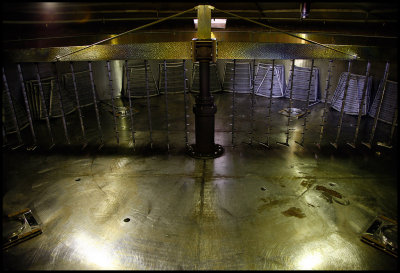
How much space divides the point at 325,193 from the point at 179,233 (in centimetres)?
187

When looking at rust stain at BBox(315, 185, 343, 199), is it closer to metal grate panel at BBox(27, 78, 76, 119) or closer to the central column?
the central column

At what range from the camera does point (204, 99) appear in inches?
167

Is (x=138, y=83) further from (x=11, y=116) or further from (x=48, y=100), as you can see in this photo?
(x=11, y=116)

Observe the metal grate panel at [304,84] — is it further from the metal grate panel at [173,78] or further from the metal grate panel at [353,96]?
the metal grate panel at [173,78]

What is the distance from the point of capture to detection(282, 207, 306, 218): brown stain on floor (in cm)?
323

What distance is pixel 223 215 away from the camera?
10.7 ft

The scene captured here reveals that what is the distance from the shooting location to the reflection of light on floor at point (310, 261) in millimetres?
2578

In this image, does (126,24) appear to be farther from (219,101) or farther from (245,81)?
(245,81)

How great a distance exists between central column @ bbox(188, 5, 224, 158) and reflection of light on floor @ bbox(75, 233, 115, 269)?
207 centimetres

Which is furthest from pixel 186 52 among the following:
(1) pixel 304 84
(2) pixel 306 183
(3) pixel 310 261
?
(1) pixel 304 84

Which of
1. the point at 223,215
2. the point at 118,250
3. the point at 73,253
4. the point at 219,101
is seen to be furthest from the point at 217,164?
the point at 219,101

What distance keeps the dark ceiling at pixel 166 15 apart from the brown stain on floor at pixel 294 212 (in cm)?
430

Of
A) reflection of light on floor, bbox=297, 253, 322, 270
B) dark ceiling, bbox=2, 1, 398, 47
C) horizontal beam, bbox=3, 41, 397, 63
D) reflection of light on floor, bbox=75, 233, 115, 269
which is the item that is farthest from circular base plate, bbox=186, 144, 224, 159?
dark ceiling, bbox=2, 1, 398, 47

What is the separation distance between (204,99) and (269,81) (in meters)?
4.29
